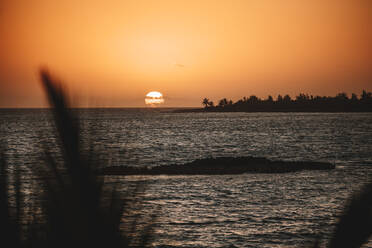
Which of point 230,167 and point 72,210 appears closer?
point 72,210

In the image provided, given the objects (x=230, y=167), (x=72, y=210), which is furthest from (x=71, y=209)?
(x=230, y=167)

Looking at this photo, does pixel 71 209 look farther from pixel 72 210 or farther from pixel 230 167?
pixel 230 167

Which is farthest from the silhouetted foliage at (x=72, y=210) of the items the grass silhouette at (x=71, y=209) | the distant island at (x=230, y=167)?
the distant island at (x=230, y=167)

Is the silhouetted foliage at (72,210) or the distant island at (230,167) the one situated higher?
the silhouetted foliage at (72,210)

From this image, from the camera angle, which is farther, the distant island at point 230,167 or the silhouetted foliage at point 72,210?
the distant island at point 230,167

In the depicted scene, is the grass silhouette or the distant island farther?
the distant island

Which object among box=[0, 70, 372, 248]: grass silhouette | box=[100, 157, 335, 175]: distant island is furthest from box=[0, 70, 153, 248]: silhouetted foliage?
box=[100, 157, 335, 175]: distant island

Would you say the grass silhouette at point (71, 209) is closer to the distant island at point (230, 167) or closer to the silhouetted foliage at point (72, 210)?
the silhouetted foliage at point (72, 210)

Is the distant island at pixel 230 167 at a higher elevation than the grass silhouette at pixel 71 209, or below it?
below

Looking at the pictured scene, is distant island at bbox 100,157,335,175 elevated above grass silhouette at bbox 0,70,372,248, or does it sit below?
below

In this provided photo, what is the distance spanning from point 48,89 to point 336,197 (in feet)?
94.3

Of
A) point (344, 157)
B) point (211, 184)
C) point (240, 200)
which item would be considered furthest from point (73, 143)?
point (344, 157)

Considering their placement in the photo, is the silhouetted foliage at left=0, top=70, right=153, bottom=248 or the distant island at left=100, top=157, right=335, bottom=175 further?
the distant island at left=100, top=157, right=335, bottom=175

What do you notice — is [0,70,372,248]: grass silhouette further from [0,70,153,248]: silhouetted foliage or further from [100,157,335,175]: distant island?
[100,157,335,175]: distant island
